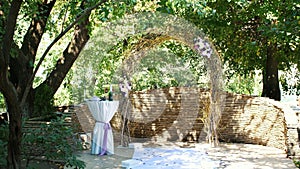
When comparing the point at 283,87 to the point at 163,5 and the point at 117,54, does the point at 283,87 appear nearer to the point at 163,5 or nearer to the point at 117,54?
the point at 117,54

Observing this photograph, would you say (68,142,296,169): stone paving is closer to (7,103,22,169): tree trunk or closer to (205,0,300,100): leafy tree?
(205,0,300,100): leafy tree

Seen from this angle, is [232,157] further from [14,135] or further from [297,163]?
[14,135]

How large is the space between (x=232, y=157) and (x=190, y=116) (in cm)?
182

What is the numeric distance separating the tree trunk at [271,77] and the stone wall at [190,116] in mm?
708

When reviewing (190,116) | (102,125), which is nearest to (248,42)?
(190,116)

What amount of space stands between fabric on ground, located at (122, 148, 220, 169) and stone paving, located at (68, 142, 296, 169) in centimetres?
13

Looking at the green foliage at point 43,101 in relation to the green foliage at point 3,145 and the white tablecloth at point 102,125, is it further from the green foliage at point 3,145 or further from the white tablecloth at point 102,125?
the green foliage at point 3,145

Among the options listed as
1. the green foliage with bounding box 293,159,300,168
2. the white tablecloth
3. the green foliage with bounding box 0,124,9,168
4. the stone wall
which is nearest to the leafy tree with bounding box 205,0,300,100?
the stone wall

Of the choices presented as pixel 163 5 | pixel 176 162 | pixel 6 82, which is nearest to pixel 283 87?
pixel 176 162

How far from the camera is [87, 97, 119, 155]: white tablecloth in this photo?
5.88 metres

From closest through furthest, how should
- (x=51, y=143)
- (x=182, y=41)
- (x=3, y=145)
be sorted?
(x=3, y=145)
(x=51, y=143)
(x=182, y=41)

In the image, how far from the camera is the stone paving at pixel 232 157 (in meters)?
4.88

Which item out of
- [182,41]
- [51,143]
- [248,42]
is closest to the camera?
[51,143]

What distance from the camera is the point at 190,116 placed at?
718 cm
